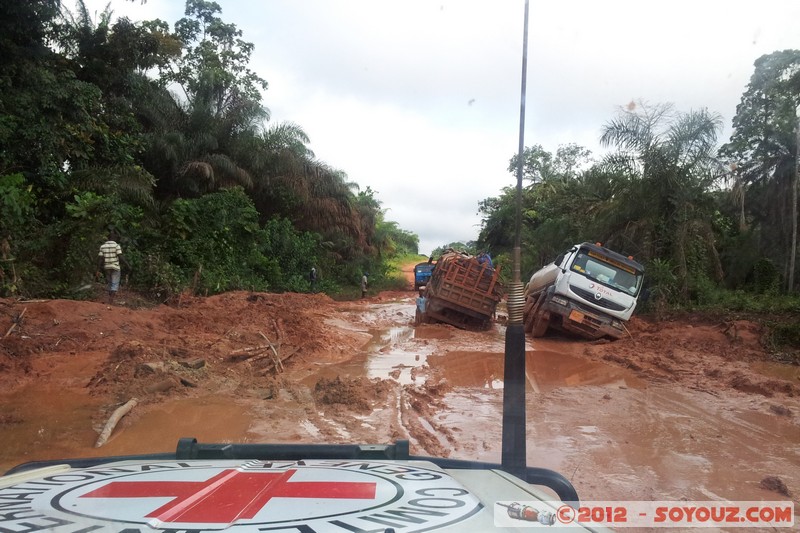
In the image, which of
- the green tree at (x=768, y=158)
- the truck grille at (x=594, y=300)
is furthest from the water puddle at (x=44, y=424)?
the green tree at (x=768, y=158)

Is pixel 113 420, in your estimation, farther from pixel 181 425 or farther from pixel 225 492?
pixel 225 492

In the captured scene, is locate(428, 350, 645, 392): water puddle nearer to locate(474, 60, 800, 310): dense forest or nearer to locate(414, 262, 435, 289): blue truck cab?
locate(474, 60, 800, 310): dense forest

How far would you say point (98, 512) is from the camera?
1655mm

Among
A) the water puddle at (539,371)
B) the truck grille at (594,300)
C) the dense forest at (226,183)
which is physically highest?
the dense forest at (226,183)

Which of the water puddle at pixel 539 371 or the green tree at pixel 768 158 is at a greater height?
the green tree at pixel 768 158

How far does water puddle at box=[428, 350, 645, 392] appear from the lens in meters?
9.81

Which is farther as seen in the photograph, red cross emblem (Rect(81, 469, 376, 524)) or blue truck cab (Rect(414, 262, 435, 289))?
blue truck cab (Rect(414, 262, 435, 289))

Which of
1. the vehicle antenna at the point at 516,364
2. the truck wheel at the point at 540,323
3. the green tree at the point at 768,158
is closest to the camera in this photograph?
the vehicle antenna at the point at 516,364

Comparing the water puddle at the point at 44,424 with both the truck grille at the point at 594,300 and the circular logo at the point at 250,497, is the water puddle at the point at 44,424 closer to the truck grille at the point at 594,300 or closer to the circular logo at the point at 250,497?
the circular logo at the point at 250,497

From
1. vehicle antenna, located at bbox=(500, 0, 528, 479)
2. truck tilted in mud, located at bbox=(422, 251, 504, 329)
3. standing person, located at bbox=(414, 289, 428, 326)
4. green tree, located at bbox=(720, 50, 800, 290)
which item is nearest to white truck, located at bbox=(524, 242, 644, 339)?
truck tilted in mud, located at bbox=(422, 251, 504, 329)

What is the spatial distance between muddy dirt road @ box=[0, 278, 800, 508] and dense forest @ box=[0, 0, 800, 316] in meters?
3.28

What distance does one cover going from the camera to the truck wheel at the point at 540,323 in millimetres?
14906

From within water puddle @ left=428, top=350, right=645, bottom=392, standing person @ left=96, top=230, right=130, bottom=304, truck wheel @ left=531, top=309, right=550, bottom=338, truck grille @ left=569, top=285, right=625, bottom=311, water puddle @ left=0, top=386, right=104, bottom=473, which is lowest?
water puddle @ left=0, top=386, right=104, bottom=473

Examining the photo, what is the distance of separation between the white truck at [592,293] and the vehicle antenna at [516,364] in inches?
436
